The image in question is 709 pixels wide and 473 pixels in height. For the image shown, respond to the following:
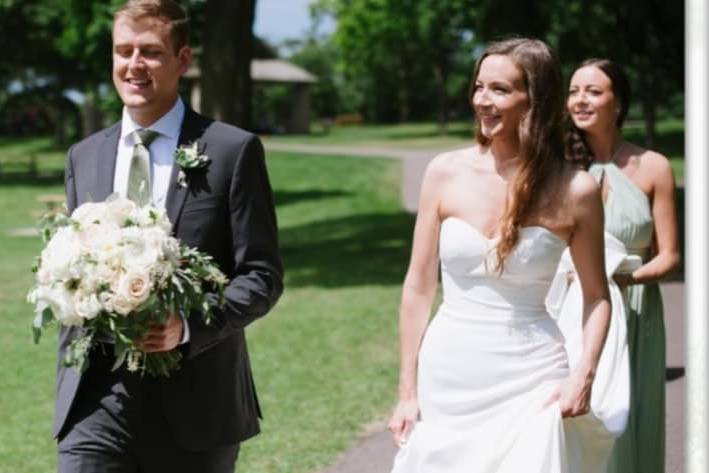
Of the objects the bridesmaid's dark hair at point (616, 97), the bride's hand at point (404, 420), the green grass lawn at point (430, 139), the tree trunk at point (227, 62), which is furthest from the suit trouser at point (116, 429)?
the green grass lawn at point (430, 139)

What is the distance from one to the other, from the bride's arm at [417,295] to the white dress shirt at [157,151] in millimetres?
865

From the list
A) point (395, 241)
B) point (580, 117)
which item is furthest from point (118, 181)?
point (395, 241)

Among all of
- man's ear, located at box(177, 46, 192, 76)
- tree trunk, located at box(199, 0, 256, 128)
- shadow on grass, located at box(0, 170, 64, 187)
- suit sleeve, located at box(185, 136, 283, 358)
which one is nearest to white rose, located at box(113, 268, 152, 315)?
suit sleeve, located at box(185, 136, 283, 358)

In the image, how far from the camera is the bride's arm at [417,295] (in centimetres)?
420

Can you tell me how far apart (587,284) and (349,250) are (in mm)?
16856

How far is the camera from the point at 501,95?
4.01 m

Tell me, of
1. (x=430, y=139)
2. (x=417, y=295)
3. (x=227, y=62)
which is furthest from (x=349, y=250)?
(x=430, y=139)

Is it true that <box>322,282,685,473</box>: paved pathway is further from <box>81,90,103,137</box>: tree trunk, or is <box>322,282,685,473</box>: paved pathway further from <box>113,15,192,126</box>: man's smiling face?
<box>81,90,103,137</box>: tree trunk

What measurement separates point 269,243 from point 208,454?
0.72 metres

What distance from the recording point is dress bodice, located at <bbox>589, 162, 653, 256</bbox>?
6.10m

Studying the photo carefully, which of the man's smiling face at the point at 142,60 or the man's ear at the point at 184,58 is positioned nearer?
the man's smiling face at the point at 142,60

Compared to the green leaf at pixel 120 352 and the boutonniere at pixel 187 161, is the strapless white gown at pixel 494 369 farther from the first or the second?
the green leaf at pixel 120 352

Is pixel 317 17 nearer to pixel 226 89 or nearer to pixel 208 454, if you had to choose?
pixel 226 89

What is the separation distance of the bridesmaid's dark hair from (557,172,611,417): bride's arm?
1979 mm
